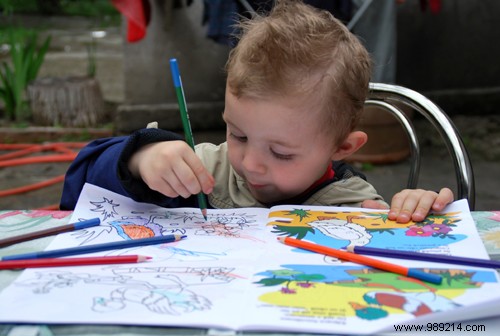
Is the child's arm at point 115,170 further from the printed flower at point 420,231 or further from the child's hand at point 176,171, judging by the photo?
the printed flower at point 420,231

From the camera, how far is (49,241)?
0.84 meters

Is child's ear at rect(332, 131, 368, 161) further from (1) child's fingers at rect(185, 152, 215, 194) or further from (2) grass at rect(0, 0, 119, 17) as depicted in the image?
(2) grass at rect(0, 0, 119, 17)

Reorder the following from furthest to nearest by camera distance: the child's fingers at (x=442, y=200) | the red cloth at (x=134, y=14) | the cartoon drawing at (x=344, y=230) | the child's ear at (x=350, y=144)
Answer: the red cloth at (x=134, y=14)
the child's ear at (x=350, y=144)
the child's fingers at (x=442, y=200)
the cartoon drawing at (x=344, y=230)

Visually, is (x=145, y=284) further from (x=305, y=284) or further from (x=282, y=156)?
(x=282, y=156)

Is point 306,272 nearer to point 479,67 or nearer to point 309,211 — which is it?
point 309,211

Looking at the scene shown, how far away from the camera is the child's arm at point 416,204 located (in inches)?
37.0

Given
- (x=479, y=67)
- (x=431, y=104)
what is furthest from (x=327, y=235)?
(x=479, y=67)

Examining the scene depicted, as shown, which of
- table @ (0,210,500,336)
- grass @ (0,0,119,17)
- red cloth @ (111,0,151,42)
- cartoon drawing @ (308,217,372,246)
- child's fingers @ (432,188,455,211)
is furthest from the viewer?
grass @ (0,0,119,17)

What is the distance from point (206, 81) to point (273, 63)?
2.93 m

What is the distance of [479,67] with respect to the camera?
13.5 feet

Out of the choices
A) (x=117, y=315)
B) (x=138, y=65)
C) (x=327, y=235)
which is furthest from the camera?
(x=138, y=65)

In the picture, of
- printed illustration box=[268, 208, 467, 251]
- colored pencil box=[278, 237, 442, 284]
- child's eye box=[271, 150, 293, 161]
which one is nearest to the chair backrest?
printed illustration box=[268, 208, 467, 251]

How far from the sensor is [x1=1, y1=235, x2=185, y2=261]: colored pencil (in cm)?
76

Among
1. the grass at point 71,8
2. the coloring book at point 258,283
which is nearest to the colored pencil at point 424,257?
the coloring book at point 258,283
